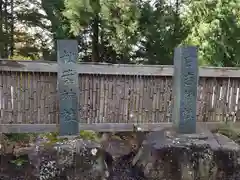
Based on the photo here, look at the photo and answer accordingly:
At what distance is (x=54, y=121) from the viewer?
4.51 meters

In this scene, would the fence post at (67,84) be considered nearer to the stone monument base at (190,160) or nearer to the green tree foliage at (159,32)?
the stone monument base at (190,160)

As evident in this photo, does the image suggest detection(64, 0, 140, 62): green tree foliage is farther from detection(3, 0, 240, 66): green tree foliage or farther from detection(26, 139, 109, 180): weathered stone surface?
detection(26, 139, 109, 180): weathered stone surface

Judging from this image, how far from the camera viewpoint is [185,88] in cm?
416

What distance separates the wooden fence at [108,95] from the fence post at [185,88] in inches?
23.0

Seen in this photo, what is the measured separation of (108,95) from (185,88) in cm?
128

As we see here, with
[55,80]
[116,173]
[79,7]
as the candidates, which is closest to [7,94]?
[55,80]

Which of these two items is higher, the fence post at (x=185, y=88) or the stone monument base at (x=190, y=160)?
the fence post at (x=185, y=88)

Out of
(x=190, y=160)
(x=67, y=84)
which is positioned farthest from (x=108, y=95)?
(x=190, y=160)

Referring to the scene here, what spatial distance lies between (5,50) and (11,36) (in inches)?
25.0

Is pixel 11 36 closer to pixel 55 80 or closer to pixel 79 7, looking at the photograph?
pixel 79 7

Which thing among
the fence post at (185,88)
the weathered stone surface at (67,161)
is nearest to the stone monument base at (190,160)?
the fence post at (185,88)

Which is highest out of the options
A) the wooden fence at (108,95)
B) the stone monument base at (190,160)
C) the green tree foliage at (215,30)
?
the green tree foliage at (215,30)

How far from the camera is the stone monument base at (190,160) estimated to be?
3922 millimetres

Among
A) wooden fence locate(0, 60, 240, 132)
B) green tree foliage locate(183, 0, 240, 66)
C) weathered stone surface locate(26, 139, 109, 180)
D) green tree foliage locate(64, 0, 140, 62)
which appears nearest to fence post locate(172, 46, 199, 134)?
wooden fence locate(0, 60, 240, 132)
